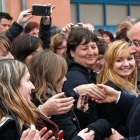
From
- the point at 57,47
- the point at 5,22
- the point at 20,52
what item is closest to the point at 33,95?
the point at 20,52

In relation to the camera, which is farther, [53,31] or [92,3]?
[92,3]

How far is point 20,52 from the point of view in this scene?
12.6 ft

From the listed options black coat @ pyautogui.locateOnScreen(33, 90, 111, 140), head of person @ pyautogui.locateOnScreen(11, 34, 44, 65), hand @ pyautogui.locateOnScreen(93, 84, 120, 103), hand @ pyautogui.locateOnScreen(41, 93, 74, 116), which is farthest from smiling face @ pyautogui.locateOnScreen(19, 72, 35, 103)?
head of person @ pyautogui.locateOnScreen(11, 34, 44, 65)

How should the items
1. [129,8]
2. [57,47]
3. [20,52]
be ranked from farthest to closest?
[129,8]
[57,47]
[20,52]

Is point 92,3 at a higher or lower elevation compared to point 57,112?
higher

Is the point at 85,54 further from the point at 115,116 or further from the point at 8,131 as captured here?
the point at 8,131

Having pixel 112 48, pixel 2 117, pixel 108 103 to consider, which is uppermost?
pixel 112 48

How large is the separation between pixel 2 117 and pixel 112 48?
1861 millimetres

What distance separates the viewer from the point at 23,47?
12.6 feet

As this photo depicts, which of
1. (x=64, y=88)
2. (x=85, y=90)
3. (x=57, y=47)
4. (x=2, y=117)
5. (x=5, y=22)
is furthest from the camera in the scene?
(x=5, y=22)

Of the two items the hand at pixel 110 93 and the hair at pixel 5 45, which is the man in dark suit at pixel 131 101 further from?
the hair at pixel 5 45

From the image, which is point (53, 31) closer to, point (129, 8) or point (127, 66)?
point (127, 66)

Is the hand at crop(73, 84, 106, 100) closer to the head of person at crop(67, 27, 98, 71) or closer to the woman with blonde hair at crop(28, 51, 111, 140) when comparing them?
the woman with blonde hair at crop(28, 51, 111, 140)

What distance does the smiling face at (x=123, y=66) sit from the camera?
3.64 metres
